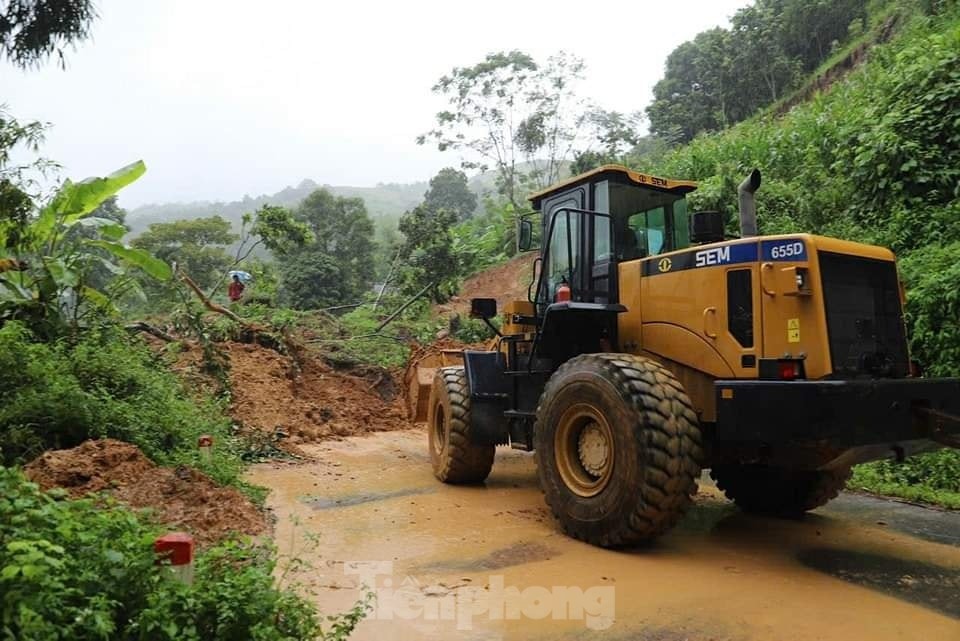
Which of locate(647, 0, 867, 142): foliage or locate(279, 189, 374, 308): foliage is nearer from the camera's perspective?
locate(647, 0, 867, 142): foliage

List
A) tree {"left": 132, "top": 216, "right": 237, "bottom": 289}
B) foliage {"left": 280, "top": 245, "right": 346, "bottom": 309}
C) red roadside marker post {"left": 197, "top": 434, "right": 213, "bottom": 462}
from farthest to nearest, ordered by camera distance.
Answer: tree {"left": 132, "top": 216, "right": 237, "bottom": 289} < foliage {"left": 280, "top": 245, "right": 346, "bottom": 309} < red roadside marker post {"left": 197, "top": 434, "right": 213, "bottom": 462}

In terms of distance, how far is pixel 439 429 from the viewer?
7.50 m

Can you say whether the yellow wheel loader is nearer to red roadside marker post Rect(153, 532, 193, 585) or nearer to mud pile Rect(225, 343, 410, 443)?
red roadside marker post Rect(153, 532, 193, 585)

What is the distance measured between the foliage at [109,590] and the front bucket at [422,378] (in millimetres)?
6086

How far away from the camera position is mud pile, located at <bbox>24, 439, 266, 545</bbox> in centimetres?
457

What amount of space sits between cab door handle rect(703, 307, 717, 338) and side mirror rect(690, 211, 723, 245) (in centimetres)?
77

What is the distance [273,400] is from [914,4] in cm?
2221

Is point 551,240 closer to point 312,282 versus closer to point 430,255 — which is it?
point 430,255

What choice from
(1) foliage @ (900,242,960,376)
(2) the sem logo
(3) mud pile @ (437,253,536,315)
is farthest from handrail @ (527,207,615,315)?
(3) mud pile @ (437,253,536,315)

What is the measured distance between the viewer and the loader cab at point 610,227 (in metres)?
5.91

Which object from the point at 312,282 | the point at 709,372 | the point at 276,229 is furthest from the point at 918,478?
the point at 312,282

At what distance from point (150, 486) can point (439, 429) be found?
3193 millimetres

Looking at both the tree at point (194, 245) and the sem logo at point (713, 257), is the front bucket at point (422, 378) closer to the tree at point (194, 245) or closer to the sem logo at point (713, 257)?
the sem logo at point (713, 257)

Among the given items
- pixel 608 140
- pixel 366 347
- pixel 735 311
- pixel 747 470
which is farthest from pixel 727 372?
pixel 608 140
